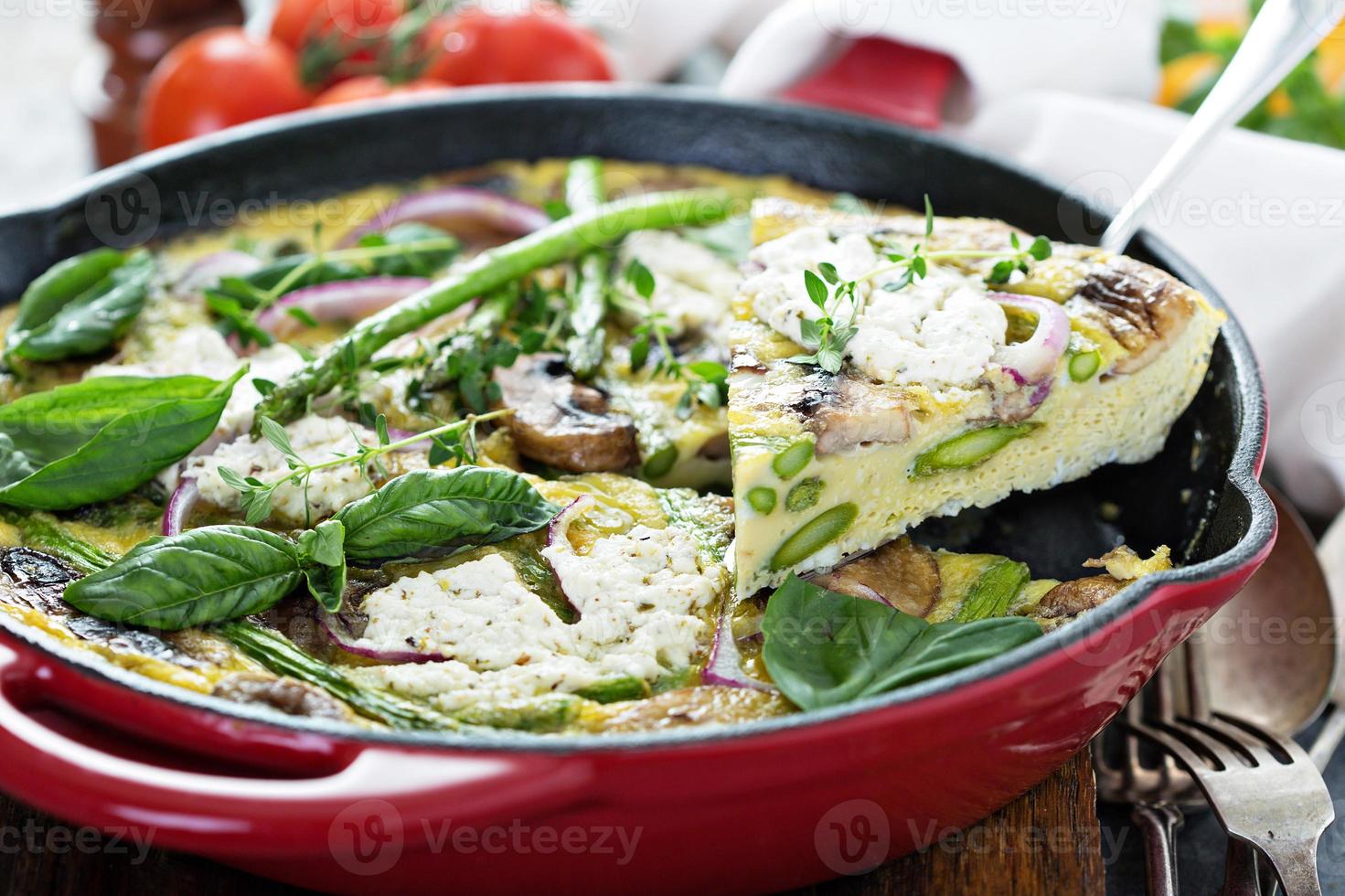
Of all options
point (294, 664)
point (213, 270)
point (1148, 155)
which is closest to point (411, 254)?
point (213, 270)

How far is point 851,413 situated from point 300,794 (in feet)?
4.46

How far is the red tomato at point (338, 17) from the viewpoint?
5789 mm

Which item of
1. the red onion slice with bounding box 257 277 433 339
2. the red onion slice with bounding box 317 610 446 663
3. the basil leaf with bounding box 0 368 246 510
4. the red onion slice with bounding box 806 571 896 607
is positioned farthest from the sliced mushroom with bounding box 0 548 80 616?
the red onion slice with bounding box 806 571 896 607

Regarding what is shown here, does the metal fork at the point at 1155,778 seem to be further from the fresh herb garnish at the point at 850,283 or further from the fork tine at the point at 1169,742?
the fresh herb garnish at the point at 850,283

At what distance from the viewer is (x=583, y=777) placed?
6.73ft

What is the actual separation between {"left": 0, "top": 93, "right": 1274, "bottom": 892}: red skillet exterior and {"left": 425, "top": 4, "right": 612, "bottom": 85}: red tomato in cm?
383

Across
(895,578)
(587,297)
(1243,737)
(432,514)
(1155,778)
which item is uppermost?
(587,297)

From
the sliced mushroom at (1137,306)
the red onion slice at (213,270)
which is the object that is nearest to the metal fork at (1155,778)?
the sliced mushroom at (1137,306)

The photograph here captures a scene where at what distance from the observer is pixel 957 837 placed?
2.67 metres

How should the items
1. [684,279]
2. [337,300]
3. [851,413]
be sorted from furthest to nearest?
[684,279], [337,300], [851,413]

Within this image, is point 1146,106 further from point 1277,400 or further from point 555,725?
point 555,725

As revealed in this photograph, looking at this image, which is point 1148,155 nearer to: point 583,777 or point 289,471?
point 289,471

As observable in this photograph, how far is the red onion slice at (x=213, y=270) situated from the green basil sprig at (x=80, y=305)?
0.35 ft

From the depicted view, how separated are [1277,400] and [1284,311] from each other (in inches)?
11.8
